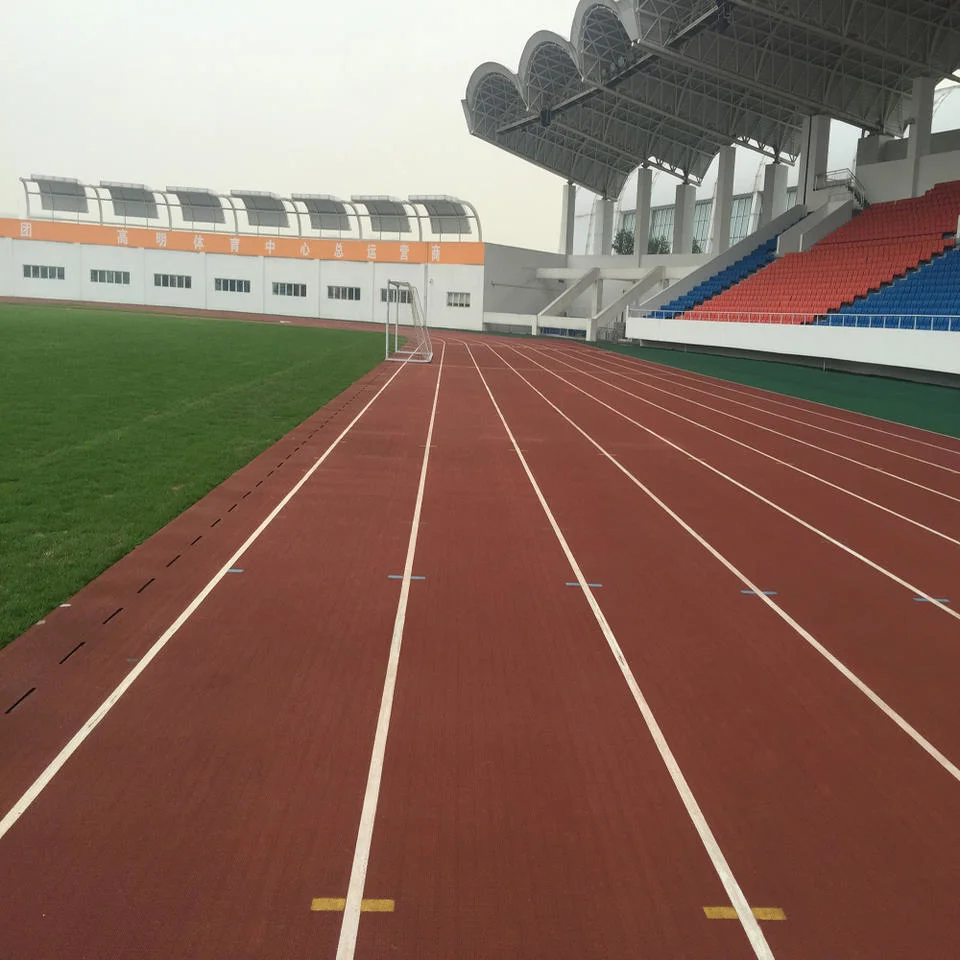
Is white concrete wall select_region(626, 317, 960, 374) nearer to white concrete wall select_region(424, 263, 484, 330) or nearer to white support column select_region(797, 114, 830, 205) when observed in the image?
white support column select_region(797, 114, 830, 205)

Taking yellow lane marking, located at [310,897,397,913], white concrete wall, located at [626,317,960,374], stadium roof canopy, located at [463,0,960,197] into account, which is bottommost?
yellow lane marking, located at [310,897,397,913]

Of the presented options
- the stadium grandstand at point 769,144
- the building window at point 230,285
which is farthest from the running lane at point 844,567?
the building window at point 230,285

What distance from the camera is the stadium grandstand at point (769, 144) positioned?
2627cm

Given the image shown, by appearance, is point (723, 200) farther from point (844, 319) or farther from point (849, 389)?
point (849, 389)

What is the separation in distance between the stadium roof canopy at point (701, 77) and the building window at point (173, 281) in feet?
70.4

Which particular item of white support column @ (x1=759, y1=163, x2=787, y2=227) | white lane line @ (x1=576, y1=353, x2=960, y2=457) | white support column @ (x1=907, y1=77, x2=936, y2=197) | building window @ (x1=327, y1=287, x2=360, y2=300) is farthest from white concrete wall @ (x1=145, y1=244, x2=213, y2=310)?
white support column @ (x1=907, y1=77, x2=936, y2=197)

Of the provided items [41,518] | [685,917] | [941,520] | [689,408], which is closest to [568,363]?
[689,408]

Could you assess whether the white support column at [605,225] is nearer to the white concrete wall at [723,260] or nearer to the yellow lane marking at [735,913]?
the white concrete wall at [723,260]

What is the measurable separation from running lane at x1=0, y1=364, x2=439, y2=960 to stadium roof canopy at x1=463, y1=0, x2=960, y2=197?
87.7 feet

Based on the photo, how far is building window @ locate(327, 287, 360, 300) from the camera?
54344mm

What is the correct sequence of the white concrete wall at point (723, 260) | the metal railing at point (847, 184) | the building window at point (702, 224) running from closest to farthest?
the metal railing at point (847, 184) < the white concrete wall at point (723, 260) < the building window at point (702, 224)

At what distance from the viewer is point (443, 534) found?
6.98 m

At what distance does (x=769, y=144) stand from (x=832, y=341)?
2049cm

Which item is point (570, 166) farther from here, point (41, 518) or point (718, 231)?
point (41, 518)
